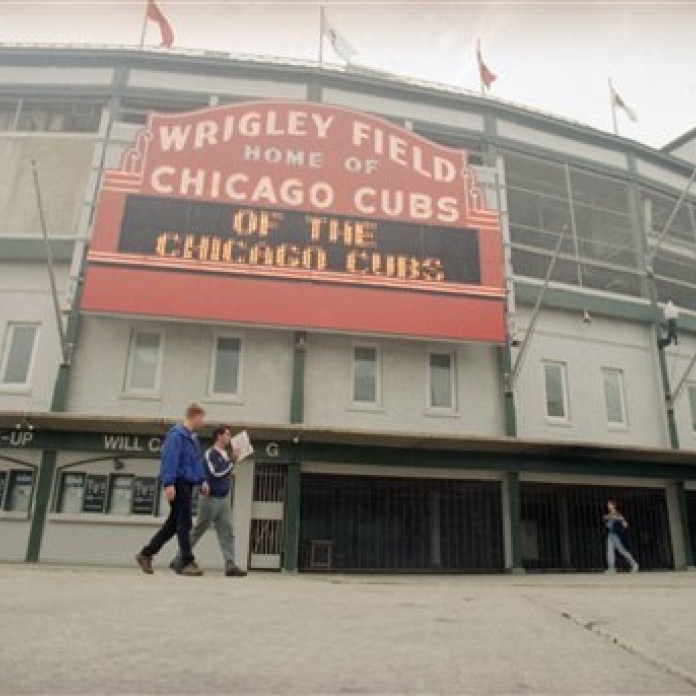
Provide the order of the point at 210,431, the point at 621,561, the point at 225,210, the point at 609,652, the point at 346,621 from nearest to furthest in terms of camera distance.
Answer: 1. the point at 609,652
2. the point at 346,621
3. the point at 210,431
4. the point at 225,210
5. the point at 621,561

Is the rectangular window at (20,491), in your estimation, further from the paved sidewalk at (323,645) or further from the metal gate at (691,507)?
the metal gate at (691,507)

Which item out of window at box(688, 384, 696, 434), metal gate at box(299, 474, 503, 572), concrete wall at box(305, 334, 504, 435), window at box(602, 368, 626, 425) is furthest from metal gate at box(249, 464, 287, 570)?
window at box(688, 384, 696, 434)

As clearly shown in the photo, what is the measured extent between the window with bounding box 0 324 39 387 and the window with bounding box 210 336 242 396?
166 inches

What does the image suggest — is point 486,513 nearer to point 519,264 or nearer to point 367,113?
point 519,264

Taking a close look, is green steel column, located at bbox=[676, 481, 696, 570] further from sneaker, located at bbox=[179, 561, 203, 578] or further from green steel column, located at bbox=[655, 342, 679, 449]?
sneaker, located at bbox=[179, 561, 203, 578]

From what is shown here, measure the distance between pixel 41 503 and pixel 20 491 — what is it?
0.71m

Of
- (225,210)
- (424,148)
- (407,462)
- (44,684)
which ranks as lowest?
A: (44,684)

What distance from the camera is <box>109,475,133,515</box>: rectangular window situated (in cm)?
1358

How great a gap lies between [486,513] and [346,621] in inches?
456

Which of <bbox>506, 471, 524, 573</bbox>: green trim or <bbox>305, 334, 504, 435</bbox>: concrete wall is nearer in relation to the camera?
<bbox>506, 471, 524, 573</bbox>: green trim

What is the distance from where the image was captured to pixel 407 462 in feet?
47.0

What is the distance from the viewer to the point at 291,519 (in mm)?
13695

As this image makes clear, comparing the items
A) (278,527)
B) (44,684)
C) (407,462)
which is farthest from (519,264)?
(44,684)

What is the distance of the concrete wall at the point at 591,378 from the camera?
1612 cm
